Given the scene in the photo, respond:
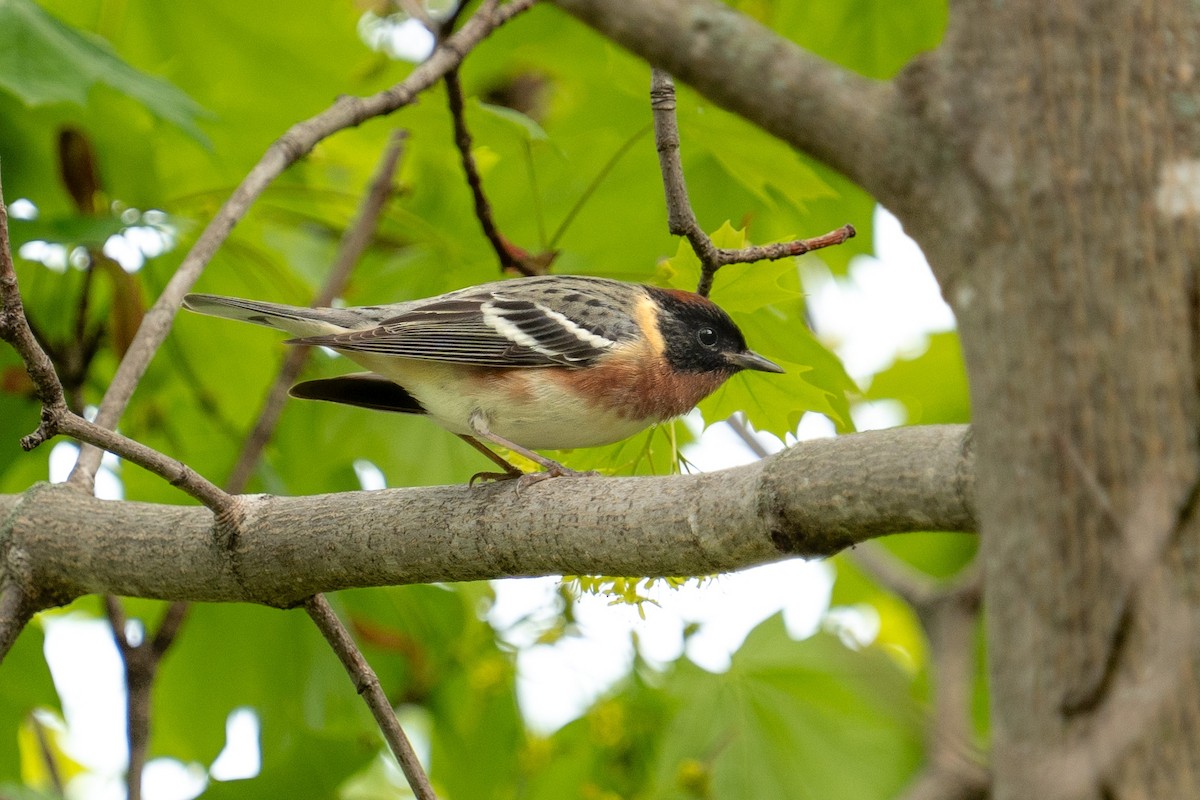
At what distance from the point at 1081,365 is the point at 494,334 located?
3.02 m

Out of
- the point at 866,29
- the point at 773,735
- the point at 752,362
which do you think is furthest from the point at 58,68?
the point at 773,735

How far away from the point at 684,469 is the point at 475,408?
2.74 feet

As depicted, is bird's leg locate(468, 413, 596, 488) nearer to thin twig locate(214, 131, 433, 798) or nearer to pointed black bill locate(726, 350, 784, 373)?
thin twig locate(214, 131, 433, 798)

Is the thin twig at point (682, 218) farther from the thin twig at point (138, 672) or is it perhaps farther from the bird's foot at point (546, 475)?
the thin twig at point (138, 672)

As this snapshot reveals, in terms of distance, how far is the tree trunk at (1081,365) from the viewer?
1.33m

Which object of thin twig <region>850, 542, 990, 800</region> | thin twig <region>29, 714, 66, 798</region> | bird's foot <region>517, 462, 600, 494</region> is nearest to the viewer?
thin twig <region>850, 542, 990, 800</region>

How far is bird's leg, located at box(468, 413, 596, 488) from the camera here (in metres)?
3.30

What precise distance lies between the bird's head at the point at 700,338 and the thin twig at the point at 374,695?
65.0 inches

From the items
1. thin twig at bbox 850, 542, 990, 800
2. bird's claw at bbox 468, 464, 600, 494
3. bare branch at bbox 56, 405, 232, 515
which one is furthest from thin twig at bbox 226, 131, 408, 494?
thin twig at bbox 850, 542, 990, 800

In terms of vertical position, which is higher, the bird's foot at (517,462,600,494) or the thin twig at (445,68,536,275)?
the thin twig at (445,68,536,275)

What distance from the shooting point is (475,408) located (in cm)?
420

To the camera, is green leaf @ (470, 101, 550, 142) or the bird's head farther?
the bird's head

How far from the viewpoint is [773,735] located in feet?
15.0

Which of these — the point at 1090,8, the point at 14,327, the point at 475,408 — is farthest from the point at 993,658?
the point at 475,408
